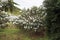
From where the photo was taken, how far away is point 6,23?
10.5 meters

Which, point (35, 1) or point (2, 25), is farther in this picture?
point (35, 1)

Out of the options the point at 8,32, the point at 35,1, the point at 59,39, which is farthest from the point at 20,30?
the point at 35,1

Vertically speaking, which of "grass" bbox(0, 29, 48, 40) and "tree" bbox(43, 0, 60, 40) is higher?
"tree" bbox(43, 0, 60, 40)

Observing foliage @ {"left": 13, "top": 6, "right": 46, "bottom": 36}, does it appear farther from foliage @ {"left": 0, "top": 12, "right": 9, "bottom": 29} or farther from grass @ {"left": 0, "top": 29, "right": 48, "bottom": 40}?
foliage @ {"left": 0, "top": 12, "right": 9, "bottom": 29}

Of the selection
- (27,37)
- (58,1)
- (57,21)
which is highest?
(58,1)

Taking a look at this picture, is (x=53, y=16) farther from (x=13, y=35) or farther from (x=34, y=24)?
(x=13, y=35)

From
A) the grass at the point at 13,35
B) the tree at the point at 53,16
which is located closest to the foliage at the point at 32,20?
the grass at the point at 13,35

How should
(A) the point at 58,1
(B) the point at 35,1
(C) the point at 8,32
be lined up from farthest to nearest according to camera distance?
(B) the point at 35,1 < (C) the point at 8,32 < (A) the point at 58,1

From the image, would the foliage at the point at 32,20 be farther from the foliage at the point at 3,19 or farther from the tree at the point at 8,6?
the tree at the point at 8,6

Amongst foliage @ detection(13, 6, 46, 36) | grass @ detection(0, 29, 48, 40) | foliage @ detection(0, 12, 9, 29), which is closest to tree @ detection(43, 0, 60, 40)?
foliage @ detection(13, 6, 46, 36)

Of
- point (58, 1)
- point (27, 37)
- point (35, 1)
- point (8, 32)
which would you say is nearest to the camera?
point (58, 1)

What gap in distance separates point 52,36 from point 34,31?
1327 millimetres

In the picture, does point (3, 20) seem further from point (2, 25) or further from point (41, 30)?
point (41, 30)

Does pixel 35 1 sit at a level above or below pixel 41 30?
above
